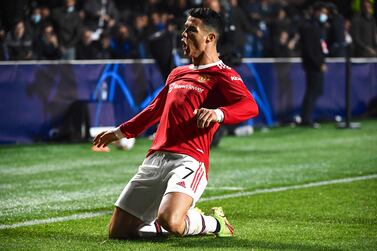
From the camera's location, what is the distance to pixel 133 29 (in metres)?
21.6

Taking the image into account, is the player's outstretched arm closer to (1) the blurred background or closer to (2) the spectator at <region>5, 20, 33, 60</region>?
(1) the blurred background

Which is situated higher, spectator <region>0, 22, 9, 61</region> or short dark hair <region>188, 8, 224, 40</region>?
short dark hair <region>188, 8, 224, 40</region>

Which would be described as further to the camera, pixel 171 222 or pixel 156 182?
pixel 156 182

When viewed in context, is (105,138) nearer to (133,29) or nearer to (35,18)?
(35,18)

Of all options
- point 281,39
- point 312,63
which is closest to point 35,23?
point 312,63

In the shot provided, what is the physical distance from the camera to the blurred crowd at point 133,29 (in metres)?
18.5

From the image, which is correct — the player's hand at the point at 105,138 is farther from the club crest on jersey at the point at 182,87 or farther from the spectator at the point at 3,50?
the spectator at the point at 3,50

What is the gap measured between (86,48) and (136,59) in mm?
1361

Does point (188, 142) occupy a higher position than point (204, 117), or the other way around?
point (204, 117)

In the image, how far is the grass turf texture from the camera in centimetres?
725

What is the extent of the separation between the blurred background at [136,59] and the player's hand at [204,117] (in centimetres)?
712

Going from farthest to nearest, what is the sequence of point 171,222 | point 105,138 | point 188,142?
1. point 105,138
2. point 188,142
3. point 171,222

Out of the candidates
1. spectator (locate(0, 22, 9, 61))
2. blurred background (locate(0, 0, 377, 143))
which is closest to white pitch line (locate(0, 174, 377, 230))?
blurred background (locate(0, 0, 377, 143))

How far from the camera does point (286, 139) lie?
1658 centimetres
